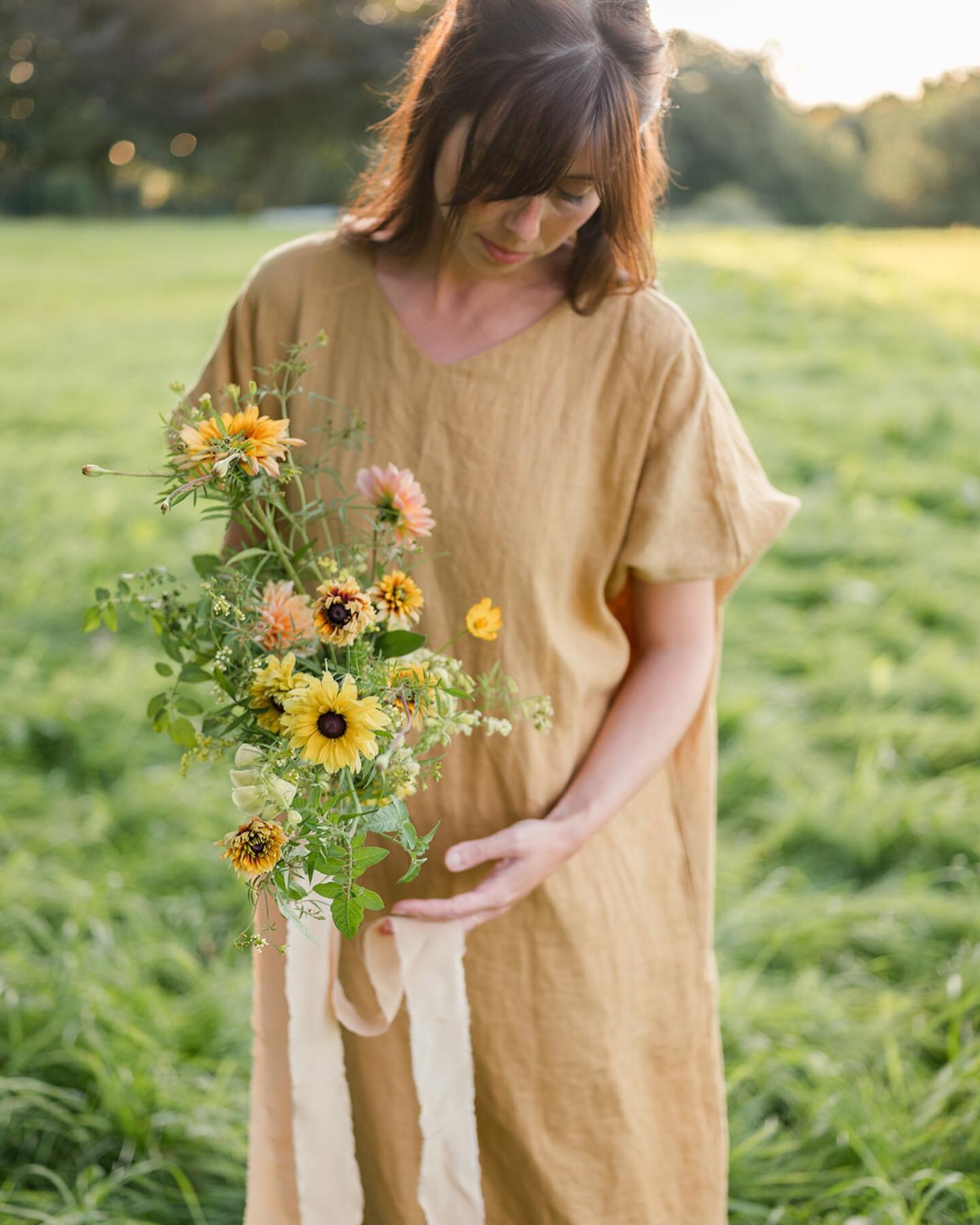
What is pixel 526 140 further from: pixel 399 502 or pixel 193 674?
pixel 193 674

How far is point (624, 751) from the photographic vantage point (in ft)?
3.65

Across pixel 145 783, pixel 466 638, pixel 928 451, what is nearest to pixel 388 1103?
pixel 466 638

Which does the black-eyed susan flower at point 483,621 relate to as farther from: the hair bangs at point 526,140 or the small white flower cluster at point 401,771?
the hair bangs at point 526,140

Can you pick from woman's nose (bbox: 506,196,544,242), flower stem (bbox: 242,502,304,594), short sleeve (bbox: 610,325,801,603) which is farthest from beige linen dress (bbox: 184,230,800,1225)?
flower stem (bbox: 242,502,304,594)

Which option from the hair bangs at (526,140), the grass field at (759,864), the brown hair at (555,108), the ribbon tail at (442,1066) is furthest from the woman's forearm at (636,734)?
the grass field at (759,864)

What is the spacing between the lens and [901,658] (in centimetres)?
334

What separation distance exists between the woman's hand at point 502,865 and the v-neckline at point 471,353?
18.0 inches

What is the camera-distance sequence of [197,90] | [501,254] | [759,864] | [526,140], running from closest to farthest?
[526,140]
[501,254]
[197,90]
[759,864]

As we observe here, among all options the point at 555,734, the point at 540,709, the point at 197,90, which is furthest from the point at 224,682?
the point at 197,90

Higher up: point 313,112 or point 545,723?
point 313,112

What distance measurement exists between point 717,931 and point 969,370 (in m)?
4.81

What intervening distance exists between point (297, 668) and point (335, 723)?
5.0 inches

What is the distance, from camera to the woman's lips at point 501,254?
103cm

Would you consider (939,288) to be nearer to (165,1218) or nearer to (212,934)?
(212,934)
